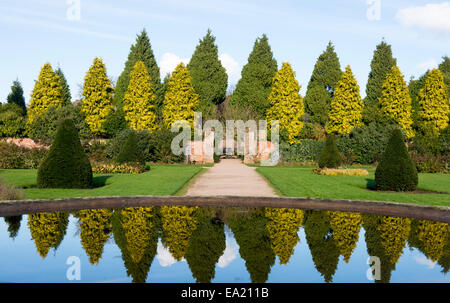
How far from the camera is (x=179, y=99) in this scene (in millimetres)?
40750

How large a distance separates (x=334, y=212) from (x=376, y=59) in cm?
4165

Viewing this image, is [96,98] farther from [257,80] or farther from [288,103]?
[288,103]

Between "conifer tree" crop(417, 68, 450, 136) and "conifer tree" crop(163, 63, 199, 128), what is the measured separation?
22.6 metres

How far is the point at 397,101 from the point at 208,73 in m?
19.7

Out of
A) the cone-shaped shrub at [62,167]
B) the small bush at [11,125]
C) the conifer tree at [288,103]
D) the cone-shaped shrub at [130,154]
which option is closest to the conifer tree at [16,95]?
the small bush at [11,125]

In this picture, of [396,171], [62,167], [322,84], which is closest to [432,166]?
[396,171]

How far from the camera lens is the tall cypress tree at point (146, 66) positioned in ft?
148

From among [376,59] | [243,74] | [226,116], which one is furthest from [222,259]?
[376,59]

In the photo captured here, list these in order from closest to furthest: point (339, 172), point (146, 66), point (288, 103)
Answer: point (339, 172)
point (288, 103)
point (146, 66)

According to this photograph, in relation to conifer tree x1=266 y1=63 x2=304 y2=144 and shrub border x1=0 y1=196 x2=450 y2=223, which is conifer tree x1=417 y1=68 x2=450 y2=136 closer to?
conifer tree x1=266 y1=63 x2=304 y2=144

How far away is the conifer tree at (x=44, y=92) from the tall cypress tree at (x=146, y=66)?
21.0 feet

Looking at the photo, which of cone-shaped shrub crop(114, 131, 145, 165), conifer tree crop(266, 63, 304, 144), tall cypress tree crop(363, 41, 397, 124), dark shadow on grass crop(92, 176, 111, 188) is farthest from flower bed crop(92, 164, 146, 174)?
tall cypress tree crop(363, 41, 397, 124)

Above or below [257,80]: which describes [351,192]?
below

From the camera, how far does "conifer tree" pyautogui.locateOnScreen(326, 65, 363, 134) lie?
40.1 metres
